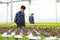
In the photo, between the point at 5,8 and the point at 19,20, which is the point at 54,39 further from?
the point at 5,8

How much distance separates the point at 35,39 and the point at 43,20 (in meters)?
15.7

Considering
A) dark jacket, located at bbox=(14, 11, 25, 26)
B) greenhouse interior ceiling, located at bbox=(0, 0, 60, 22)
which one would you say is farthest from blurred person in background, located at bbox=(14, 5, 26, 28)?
greenhouse interior ceiling, located at bbox=(0, 0, 60, 22)

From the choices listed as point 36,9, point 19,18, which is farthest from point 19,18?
point 36,9

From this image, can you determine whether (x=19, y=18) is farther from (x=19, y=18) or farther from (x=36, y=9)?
(x=36, y=9)

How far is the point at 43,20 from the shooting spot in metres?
21.6

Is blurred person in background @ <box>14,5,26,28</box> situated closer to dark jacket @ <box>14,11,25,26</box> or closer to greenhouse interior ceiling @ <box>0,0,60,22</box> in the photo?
dark jacket @ <box>14,11,25,26</box>

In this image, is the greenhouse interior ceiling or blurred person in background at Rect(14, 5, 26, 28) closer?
blurred person in background at Rect(14, 5, 26, 28)

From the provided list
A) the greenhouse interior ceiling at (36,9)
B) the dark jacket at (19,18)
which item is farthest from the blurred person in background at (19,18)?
the greenhouse interior ceiling at (36,9)

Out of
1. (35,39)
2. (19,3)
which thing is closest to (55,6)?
(19,3)

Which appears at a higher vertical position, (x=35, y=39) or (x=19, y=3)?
(x=19, y=3)

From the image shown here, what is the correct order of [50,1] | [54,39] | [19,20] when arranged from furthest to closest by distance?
[50,1] → [19,20] → [54,39]

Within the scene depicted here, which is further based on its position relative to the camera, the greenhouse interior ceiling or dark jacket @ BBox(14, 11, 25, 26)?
the greenhouse interior ceiling

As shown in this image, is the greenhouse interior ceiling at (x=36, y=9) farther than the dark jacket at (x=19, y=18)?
Yes

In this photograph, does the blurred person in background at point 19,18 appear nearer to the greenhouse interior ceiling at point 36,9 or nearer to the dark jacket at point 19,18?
the dark jacket at point 19,18
